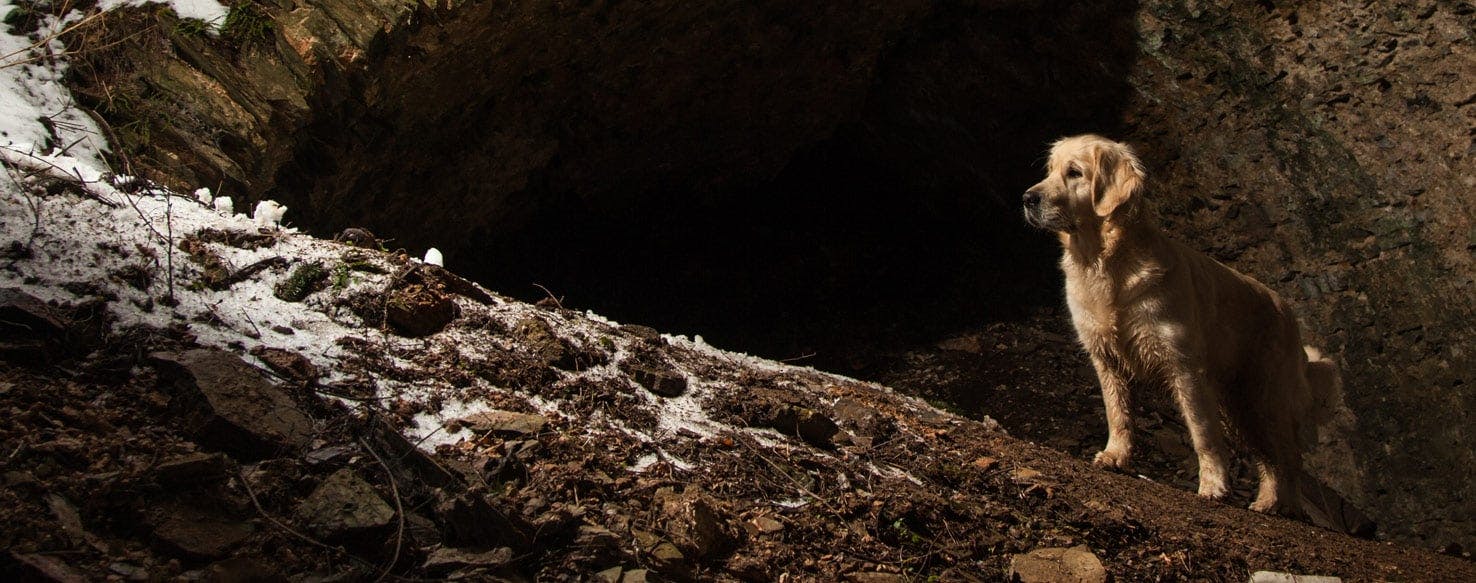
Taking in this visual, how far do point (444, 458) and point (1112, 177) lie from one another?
3.04m

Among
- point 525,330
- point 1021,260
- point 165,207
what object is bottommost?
point 1021,260

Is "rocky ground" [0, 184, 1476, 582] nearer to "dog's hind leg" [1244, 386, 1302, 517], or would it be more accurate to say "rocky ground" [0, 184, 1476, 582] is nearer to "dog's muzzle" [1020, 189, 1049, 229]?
"dog's hind leg" [1244, 386, 1302, 517]

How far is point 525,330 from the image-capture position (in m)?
3.52

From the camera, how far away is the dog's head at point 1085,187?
438 cm

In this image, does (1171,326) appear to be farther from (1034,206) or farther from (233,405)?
(233,405)

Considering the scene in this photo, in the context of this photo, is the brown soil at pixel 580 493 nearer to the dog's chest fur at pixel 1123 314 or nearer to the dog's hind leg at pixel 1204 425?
the dog's hind leg at pixel 1204 425

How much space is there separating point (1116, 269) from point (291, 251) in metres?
3.25

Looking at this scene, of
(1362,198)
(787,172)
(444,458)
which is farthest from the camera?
(787,172)

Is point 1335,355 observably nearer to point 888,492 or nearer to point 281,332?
point 888,492

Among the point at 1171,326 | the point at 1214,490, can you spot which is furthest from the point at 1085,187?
the point at 1214,490

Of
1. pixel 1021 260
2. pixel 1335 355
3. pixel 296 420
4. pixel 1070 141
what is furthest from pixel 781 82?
pixel 296 420

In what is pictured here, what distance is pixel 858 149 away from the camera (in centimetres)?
853

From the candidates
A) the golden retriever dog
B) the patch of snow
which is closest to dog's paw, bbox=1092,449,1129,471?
the golden retriever dog

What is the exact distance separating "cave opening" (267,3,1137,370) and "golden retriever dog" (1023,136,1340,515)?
2457mm
